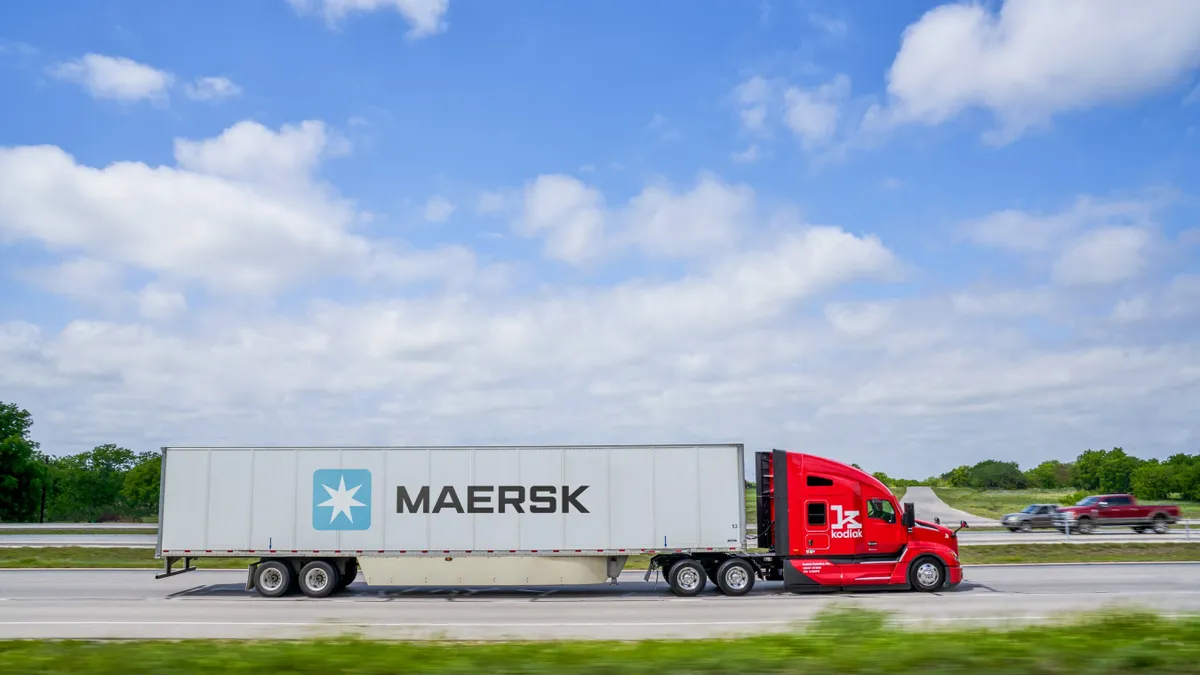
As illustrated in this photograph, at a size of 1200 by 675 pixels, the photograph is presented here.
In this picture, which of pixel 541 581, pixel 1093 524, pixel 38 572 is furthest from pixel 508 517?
pixel 1093 524

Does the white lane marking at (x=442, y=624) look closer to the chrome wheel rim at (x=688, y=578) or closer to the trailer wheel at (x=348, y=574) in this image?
the chrome wheel rim at (x=688, y=578)

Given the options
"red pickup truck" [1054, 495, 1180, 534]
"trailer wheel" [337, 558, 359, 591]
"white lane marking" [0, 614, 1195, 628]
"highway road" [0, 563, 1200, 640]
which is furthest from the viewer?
"red pickup truck" [1054, 495, 1180, 534]

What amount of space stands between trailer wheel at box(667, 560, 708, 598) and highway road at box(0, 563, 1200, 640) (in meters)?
0.49

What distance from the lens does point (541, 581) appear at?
21.4 meters

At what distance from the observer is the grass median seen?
30.5 meters

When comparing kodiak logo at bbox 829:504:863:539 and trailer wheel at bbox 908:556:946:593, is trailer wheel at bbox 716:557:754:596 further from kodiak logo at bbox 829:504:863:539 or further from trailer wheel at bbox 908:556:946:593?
trailer wheel at bbox 908:556:946:593

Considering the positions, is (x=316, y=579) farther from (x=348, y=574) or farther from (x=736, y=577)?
(x=736, y=577)

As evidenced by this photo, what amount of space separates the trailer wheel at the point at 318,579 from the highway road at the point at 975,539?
18.2 meters

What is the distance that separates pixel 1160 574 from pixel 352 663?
2591 centimetres

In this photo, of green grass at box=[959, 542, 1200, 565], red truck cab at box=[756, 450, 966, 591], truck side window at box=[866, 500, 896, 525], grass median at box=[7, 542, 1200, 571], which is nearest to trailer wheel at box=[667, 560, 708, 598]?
red truck cab at box=[756, 450, 966, 591]

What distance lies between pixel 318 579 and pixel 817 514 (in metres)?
11.9

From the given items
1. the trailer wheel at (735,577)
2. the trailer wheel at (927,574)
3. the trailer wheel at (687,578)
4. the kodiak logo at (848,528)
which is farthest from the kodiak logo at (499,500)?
the trailer wheel at (927,574)

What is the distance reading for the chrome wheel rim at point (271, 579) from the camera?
21641 millimetres

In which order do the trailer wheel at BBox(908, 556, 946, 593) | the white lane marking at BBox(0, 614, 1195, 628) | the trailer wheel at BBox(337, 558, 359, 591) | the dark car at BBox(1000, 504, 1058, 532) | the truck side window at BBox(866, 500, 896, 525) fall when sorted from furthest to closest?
the dark car at BBox(1000, 504, 1058, 532) → the trailer wheel at BBox(337, 558, 359, 591) → the truck side window at BBox(866, 500, 896, 525) → the trailer wheel at BBox(908, 556, 946, 593) → the white lane marking at BBox(0, 614, 1195, 628)
